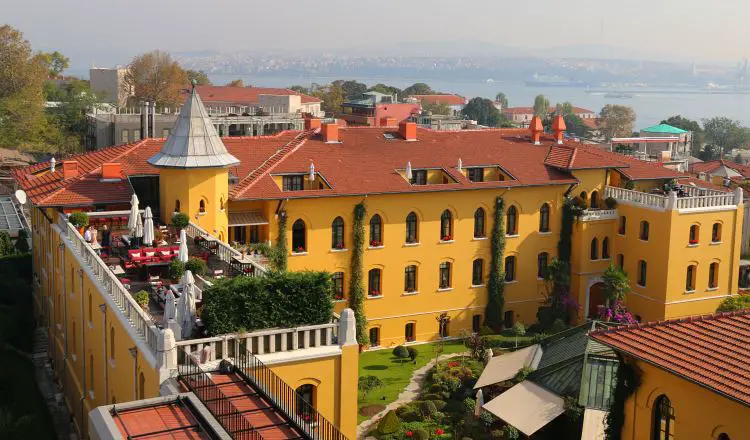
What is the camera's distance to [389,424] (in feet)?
105

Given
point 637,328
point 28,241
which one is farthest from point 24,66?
point 637,328

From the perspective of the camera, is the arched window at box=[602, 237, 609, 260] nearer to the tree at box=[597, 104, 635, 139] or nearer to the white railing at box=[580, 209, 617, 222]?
the white railing at box=[580, 209, 617, 222]

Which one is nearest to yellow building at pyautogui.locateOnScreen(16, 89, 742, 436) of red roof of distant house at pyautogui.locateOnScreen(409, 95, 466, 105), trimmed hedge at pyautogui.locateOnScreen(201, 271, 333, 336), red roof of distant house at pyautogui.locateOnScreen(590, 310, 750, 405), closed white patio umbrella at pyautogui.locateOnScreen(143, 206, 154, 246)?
closed white patio umbrella at pyautogui.locateOnScreen(143, 206, 154, 246)

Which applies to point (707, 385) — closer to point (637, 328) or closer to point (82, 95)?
point (637, 328)

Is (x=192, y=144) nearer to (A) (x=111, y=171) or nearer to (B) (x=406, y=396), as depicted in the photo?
(A) (x=111, y=171)

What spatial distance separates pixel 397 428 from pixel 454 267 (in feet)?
43.7

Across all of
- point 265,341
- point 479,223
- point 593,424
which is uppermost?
point 265,341

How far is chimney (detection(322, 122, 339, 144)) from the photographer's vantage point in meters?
43.8

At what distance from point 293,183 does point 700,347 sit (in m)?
23.7

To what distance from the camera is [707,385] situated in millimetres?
18312

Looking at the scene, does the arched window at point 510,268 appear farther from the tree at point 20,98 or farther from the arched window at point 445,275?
the tree at point 20,98

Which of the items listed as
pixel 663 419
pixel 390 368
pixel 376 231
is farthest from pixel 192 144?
pixel 663 419

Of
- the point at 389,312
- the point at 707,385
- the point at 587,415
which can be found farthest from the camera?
the point at 389,312

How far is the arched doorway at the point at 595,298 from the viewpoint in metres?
47.5
